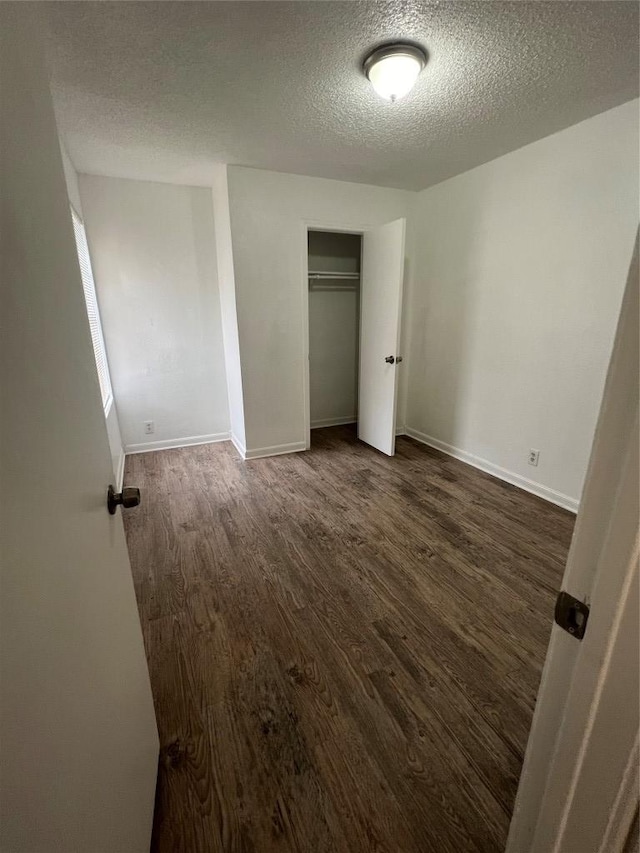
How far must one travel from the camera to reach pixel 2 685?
0.36 m

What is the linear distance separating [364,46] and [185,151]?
156cm

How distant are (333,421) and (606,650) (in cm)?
421

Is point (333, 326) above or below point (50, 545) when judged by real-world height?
above

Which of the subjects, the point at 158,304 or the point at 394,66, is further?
the point at 158,304

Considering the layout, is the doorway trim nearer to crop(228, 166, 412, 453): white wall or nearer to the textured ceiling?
crop(228, 166, 412, 453): white wall

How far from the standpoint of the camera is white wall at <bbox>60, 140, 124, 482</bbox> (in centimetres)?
258

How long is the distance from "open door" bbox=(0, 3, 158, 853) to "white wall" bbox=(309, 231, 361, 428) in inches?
138

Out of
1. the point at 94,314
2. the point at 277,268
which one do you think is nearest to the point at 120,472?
the point at 94,314

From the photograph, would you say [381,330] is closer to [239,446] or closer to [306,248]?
[306,248]

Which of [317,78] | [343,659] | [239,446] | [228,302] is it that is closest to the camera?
[343,659]

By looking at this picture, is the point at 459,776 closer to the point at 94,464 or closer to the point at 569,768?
the point at 569,768

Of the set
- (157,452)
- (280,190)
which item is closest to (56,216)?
(280,190)

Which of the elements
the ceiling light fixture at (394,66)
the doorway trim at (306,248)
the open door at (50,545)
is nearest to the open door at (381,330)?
the doorway trim at (306,248)

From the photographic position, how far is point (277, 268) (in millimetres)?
3207
